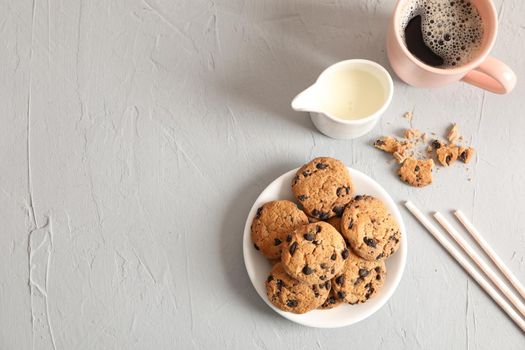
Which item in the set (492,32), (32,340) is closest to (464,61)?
(492,32)

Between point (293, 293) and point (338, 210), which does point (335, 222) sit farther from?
point (293, 293)

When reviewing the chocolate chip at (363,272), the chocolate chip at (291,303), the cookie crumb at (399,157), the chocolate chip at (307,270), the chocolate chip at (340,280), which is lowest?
the chocolate chip at (291,303)

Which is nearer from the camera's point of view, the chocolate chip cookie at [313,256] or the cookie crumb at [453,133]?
the chocolate chip cookie at [313,256]

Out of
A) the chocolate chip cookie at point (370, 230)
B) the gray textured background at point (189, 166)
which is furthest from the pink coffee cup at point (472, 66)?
the chocolate chip cookie at point (370, 230)

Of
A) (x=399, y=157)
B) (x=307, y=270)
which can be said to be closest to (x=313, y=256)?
(x=307, y=270)

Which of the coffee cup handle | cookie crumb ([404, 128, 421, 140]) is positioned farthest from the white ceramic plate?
the coffee cup handle

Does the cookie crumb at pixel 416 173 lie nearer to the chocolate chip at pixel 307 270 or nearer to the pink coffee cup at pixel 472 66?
the pink coffee cup at pixel 472 66

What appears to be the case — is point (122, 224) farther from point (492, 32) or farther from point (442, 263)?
point (492, 32)
